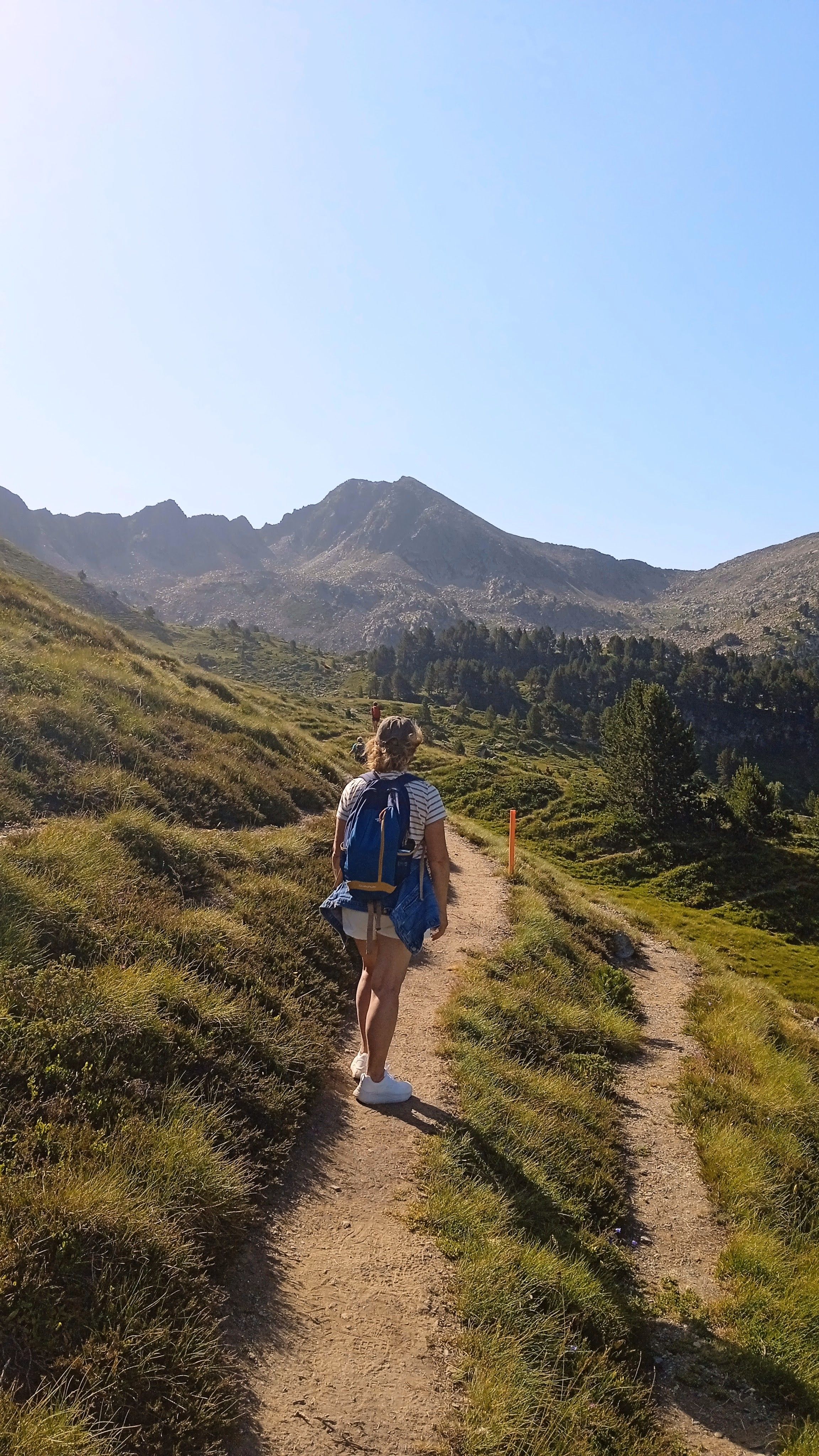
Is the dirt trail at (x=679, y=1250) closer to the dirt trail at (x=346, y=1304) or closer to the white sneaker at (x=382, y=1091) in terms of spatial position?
the dirt trail at (x=346, y=1304)

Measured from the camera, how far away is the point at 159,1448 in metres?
3.19

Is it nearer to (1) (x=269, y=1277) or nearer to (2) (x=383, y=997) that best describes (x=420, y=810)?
(2) (x=383, y=997)

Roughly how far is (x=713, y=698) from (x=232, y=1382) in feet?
507

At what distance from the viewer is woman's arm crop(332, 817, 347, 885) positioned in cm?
623

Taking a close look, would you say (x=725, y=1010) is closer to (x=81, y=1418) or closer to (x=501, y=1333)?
(x=501, y=1333)

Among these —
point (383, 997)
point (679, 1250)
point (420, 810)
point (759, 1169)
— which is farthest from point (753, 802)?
point (420, 810)

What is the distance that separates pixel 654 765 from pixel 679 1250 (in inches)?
2456

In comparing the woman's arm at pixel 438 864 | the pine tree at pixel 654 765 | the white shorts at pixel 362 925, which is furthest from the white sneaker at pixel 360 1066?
the pine tree at pixel 654 765

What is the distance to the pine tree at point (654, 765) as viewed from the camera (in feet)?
215

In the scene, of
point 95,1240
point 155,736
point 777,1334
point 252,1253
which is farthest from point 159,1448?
point 155,736

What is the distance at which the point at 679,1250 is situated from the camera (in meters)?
6.64

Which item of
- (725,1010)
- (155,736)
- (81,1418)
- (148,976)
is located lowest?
(725,1010)

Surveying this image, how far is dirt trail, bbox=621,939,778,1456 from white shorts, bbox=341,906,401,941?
3512mm

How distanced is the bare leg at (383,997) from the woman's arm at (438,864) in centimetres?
35
